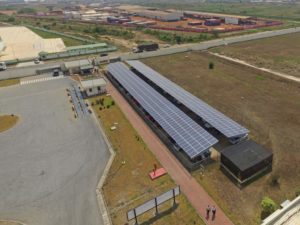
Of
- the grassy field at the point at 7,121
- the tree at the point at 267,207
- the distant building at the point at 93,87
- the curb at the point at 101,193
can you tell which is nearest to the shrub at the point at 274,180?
the tree at the point at 267,207

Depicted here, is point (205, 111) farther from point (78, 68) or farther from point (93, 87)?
point (78, 68)

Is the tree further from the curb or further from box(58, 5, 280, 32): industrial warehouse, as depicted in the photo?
box(58, 5, 280, 32): industrial warehouse

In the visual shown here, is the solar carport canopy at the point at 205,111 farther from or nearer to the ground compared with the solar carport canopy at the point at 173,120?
nearer to the ground

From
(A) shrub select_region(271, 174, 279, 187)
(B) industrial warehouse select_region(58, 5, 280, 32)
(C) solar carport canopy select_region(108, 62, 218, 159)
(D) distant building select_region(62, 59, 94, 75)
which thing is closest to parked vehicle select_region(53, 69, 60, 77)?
(D) distant building select_region(62, 59, 94, 75)

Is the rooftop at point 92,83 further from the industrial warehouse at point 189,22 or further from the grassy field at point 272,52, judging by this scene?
the industrial warehouse at point 189,22

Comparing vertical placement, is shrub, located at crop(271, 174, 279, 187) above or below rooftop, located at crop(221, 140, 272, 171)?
below
